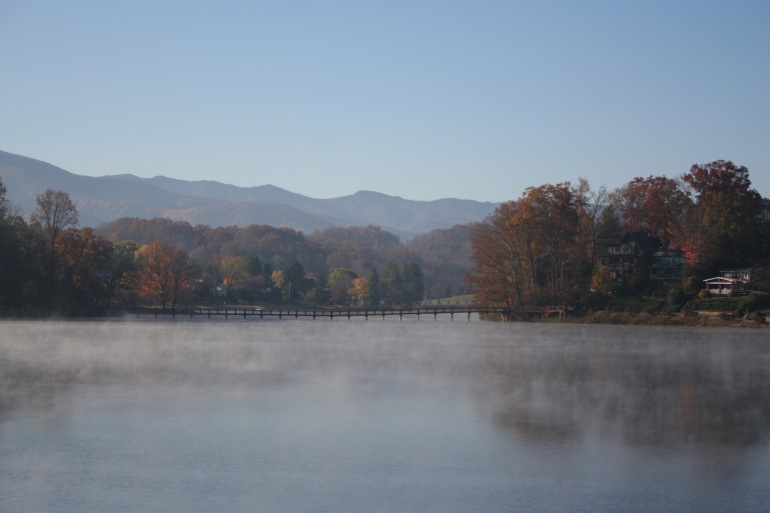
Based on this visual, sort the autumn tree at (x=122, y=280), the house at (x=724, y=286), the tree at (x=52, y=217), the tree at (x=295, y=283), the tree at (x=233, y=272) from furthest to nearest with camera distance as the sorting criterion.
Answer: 1. the tree at (x=295, y=283)
2. the tree at (x=233, y=272)
3. the autumn tree at (x=122, y=280)
4. the tree at (x=52, y=217)
5. the house at (x=724, y=286)

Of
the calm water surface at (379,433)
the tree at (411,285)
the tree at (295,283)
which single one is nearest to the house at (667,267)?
the calm water surface at (379,433)

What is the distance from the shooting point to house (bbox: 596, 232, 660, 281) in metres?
83.8

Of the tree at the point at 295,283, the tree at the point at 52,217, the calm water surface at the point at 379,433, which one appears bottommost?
the calm water surface at the point at 379,433

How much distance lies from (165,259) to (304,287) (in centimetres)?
4318

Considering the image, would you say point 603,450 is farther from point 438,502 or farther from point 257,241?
point 257,241

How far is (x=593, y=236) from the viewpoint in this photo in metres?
87.3

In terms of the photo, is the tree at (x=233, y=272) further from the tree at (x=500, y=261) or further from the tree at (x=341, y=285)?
the tree at (x=500, y=261)

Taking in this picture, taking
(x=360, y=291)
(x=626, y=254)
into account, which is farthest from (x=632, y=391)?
(x=360, y=291)

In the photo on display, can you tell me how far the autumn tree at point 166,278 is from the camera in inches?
3780

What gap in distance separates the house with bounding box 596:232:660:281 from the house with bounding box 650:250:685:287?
0.90 meters

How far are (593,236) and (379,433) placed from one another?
70400 mm

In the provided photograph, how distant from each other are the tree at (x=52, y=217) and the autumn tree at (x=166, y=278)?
18.0 m

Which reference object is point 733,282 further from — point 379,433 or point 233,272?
point 233,272

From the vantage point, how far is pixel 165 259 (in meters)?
97.5
